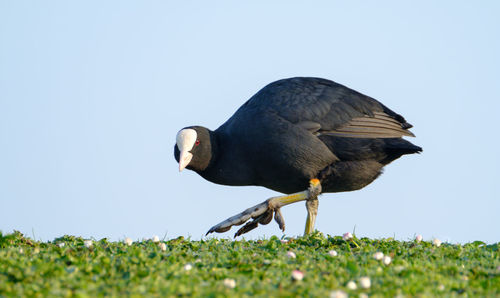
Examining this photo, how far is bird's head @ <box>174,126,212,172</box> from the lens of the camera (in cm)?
884

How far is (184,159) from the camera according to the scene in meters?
8.80

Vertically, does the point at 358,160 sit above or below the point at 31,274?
above

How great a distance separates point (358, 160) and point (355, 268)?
3.63 m

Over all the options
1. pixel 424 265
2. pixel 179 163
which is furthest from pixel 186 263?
pixel 179 163

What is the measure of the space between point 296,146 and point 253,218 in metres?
1.23

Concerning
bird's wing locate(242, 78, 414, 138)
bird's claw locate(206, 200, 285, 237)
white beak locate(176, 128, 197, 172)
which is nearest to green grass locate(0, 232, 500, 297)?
bird's claw locate(206, 200, 285, 237)

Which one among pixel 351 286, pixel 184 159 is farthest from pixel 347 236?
pixel 184 159

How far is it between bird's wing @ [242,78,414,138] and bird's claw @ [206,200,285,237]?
128 cm

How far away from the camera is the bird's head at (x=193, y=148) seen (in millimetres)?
8836

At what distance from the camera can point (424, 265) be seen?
5.88 m

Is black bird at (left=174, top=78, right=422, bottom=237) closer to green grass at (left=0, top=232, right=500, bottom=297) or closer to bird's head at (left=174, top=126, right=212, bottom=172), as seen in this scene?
bird's head at (left=174, top=126, right=212, bottom=172)

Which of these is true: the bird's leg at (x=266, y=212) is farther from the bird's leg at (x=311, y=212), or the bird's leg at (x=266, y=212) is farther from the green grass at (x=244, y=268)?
the green grass at (x=244, y=268)

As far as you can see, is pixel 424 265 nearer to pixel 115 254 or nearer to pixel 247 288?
pixel 247 288

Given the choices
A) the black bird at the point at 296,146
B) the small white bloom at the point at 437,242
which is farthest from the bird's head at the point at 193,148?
the small white bloom at the point at 437,242
